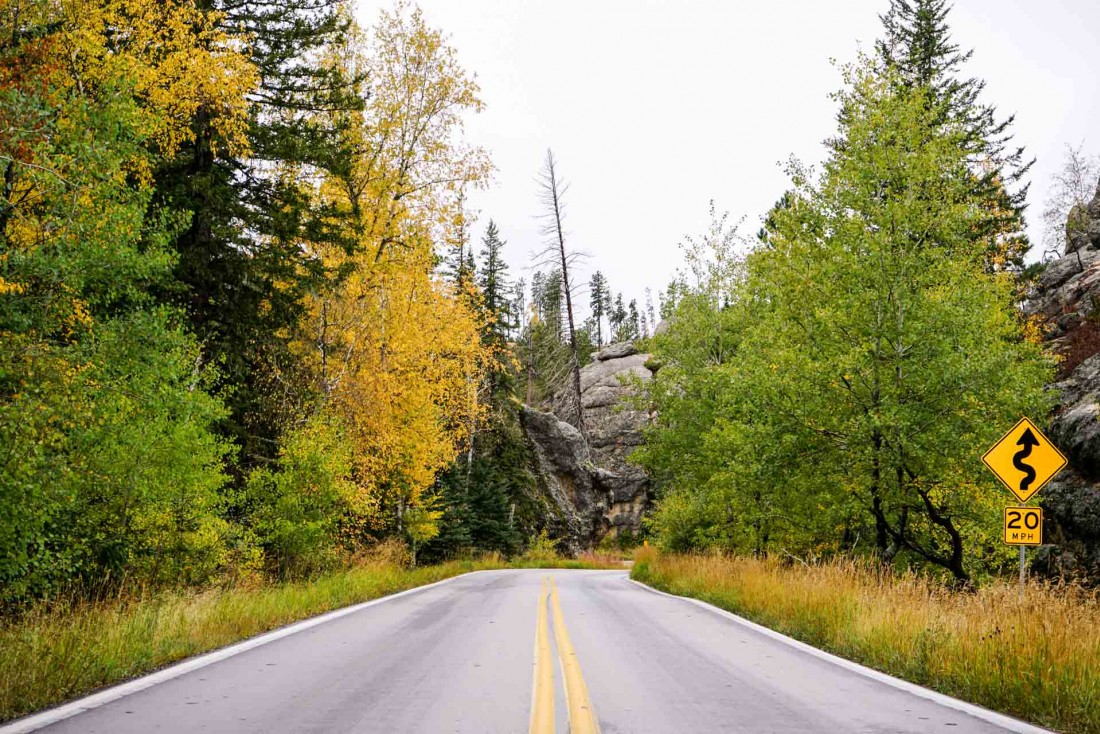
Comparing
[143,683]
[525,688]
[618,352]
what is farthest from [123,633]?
[618,352]

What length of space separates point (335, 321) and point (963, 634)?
51.6 ft

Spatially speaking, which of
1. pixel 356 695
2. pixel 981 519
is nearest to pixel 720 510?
pixel 981 519

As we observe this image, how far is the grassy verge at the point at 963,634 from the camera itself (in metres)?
5.48

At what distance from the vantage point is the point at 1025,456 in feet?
30.8

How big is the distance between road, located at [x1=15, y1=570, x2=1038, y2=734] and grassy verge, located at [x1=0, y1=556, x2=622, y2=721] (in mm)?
619

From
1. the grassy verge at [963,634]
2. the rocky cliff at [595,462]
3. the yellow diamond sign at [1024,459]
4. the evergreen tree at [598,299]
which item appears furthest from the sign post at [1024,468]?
the evergreen tree at [598,299]

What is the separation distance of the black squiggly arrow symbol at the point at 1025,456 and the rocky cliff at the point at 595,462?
28476mm

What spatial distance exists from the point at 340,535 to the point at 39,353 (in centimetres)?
1065

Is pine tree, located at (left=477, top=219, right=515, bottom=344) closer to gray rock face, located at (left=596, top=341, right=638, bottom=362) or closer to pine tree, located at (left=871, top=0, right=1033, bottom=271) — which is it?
gray rock face, located at (left=596, top=341, right=638, bottom=362)

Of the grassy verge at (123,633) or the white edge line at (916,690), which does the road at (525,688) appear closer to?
the white edge line at (916,690)

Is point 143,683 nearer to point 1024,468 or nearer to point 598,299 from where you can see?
point 1024,468

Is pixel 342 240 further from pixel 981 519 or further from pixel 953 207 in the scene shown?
pixel 981 519

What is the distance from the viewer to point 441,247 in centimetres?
2097

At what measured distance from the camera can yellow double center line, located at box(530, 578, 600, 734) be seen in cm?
488
